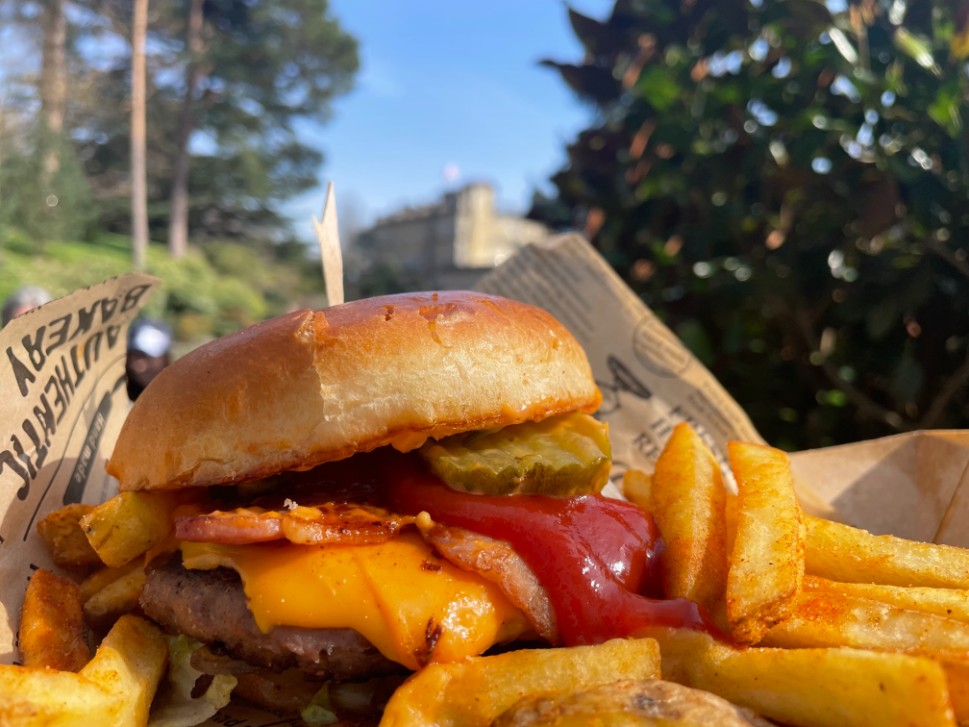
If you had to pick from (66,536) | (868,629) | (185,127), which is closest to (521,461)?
(868,629)

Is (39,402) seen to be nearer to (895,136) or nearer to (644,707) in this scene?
(644,707)

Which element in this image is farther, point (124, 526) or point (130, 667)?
point (124, 526)

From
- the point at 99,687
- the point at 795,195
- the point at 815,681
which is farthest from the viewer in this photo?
the point at 795,195

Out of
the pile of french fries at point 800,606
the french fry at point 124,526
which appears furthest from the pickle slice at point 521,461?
the french fry at point 124,526

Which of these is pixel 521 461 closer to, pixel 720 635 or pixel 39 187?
pixel 720 635

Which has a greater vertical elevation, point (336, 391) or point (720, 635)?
point (336, 391)

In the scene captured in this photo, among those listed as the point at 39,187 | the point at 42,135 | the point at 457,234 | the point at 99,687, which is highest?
the point at 99,687
